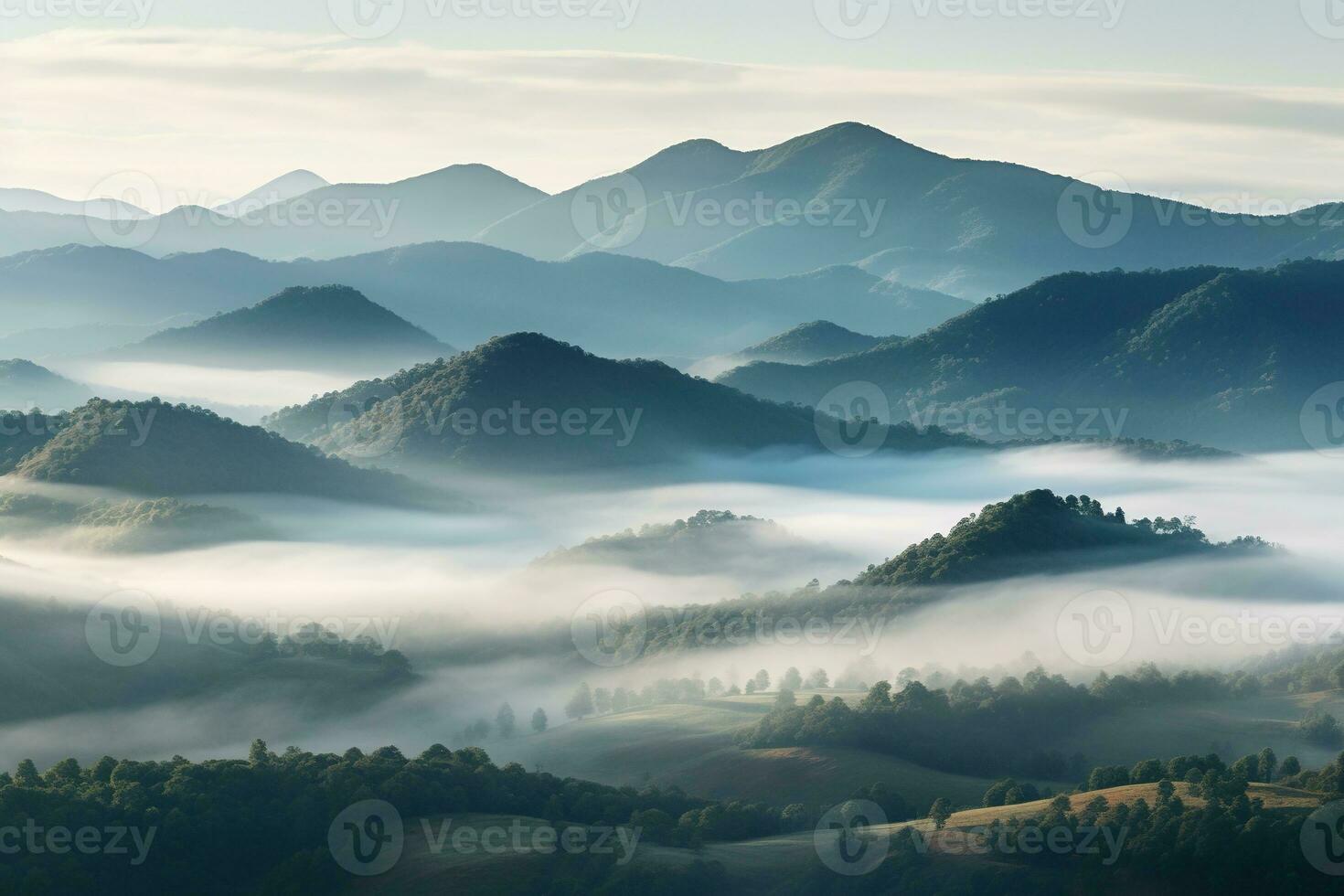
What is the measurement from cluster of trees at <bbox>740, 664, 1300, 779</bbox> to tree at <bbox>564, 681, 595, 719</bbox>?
24617 millimetres

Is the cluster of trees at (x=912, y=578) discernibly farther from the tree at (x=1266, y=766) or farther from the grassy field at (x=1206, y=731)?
the tree at (x=1266, y=766)

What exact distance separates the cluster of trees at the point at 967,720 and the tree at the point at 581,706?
24.6 metres

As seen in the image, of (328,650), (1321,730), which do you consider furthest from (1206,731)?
(328,650)

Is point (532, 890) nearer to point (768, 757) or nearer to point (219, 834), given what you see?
point (219, 834)

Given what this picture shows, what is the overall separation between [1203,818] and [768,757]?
43742 mm

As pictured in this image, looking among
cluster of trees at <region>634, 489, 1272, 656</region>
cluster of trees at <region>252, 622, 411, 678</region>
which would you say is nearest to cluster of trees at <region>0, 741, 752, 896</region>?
cluster of trees at <region>252, 622, 411, 678</region>

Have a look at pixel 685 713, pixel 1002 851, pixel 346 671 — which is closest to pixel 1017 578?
pixel 685 713

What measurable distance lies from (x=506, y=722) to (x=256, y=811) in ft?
194

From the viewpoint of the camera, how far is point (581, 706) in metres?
167

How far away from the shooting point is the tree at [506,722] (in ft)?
511

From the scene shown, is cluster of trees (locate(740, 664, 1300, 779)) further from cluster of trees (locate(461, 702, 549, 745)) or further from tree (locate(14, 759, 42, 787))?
tree (locate(14, 759, 42, 787))

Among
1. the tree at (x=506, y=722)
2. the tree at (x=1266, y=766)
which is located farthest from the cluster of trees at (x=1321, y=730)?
the tree at (x=506, y=722)

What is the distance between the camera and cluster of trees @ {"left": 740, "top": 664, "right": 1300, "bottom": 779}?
137m

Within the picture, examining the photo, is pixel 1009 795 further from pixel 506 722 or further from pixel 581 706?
pixel 581 706
